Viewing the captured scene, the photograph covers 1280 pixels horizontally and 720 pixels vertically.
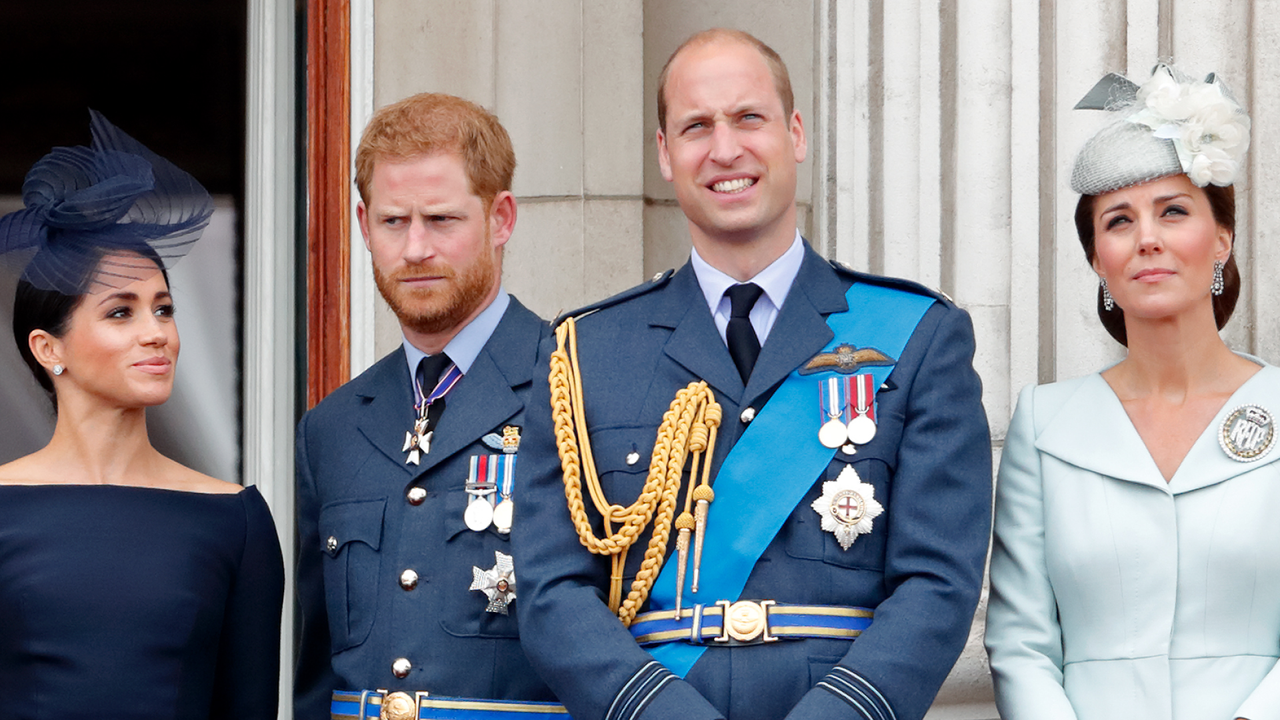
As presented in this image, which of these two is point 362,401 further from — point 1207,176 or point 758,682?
point 1207,176

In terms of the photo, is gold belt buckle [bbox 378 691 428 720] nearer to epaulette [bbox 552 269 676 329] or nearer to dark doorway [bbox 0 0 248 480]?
epaulette [bbox 552 269 676 329]

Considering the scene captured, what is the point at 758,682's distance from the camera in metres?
2.23

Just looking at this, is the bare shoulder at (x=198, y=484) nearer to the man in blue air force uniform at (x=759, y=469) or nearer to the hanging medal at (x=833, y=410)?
the man in blue air force uniform at (x=759, y=469)

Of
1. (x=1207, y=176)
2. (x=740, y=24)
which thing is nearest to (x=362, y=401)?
(x=1207, y=176)

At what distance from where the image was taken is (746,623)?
2238mm

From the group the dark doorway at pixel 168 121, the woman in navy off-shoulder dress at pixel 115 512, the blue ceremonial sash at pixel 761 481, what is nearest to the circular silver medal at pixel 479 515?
the woman in navy off-shoulder dress at pixel 115 512

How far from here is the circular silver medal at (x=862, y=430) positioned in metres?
2.30

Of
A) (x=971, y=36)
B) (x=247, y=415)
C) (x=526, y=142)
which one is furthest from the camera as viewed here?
(x=247, y=415)

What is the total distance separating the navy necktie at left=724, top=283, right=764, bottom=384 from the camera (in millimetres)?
2439

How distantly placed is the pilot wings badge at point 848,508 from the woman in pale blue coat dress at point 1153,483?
405 millimetres

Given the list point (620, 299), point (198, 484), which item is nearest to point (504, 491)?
point (620, 299)

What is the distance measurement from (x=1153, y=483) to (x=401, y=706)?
4.44ft

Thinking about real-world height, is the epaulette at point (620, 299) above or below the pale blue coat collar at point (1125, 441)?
above

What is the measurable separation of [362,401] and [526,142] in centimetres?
138
